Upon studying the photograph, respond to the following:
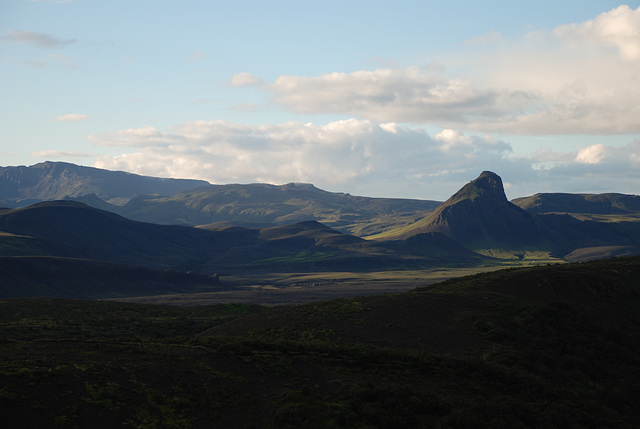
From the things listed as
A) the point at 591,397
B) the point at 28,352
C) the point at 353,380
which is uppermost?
the point at 28,352

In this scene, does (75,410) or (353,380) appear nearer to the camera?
(75,410)

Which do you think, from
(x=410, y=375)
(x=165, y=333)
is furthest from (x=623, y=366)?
(x=165, y=333)

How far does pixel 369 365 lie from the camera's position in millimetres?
44562

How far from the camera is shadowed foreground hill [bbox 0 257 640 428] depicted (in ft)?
106

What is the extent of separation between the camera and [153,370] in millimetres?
37031

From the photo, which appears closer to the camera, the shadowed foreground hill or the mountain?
the shadowed foreground hill

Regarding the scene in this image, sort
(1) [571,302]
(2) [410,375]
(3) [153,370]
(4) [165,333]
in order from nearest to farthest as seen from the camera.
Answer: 1. (3) [153,370]
2. (2) [410,375]
3. (1) [571,302]
4. (4) [165,333]

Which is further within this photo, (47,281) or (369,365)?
(47,281)

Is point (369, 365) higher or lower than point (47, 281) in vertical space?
higher

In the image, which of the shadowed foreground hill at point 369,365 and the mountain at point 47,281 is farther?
the mountain at point 47,281

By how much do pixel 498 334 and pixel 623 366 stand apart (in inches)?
444

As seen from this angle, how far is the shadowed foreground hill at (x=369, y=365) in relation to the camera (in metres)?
32.2

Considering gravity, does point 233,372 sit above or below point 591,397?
above

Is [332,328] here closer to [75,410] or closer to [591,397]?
[591,397]
